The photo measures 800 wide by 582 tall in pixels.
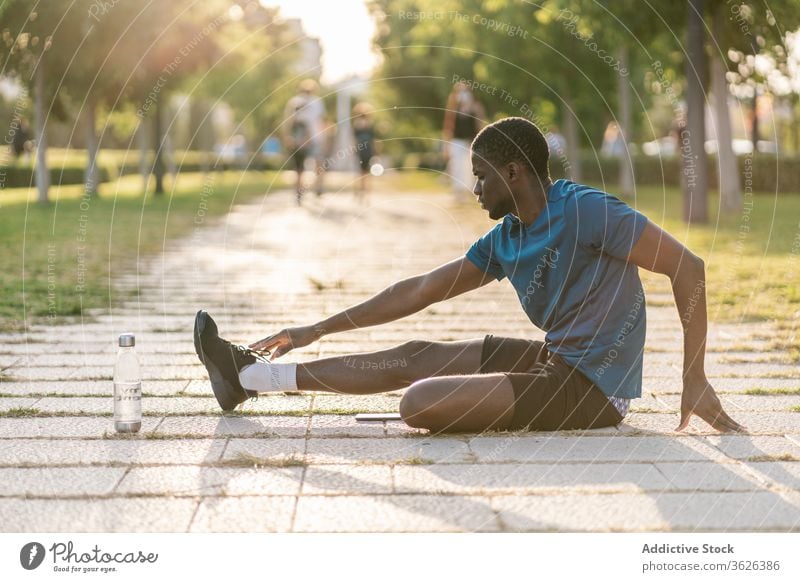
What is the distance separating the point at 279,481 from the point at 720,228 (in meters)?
12.9

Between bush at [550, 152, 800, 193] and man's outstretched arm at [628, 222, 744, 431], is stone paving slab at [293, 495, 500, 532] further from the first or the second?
bush at [550, 152, 800, 193]

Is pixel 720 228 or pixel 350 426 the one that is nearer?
pixel 350 426

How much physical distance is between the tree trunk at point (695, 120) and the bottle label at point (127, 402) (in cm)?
1071

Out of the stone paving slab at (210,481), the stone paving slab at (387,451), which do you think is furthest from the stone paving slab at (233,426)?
the stone paving slab at (210,481)

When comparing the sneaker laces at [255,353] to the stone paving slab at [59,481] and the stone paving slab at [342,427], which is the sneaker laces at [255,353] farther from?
the stone paving slab at [59,481]

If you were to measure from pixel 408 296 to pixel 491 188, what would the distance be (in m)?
0.78

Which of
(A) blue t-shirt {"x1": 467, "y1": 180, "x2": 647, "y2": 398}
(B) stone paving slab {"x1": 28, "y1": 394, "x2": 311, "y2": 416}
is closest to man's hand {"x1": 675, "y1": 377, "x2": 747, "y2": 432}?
(A) blue t-shirt {"x1": 467, "y1": 180, "x2": 647, "y2": 398}

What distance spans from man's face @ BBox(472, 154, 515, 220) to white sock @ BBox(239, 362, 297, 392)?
1.13 m

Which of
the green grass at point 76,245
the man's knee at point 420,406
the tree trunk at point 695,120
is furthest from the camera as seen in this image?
the tree trunk at point 695,120

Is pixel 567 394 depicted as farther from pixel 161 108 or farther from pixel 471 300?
pixel 161 108

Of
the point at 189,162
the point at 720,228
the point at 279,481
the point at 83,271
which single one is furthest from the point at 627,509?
the point at 189,162

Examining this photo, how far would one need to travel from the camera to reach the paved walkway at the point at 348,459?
3.50 m

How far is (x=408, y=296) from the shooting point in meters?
5.09
